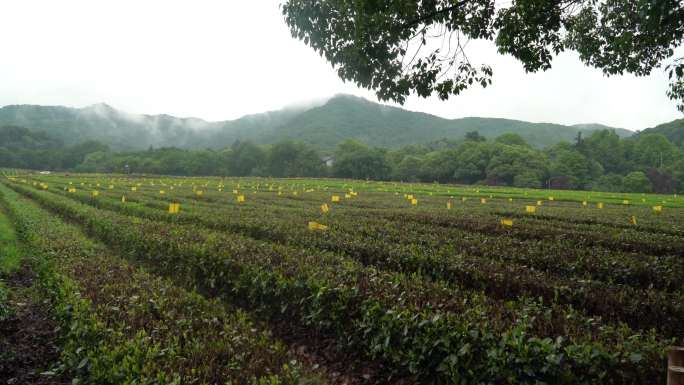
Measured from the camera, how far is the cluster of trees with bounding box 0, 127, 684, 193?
266 ft

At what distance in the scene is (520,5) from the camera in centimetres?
802

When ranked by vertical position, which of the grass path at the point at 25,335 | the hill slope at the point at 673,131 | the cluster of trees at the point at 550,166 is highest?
the hill slope at the point at 673,131

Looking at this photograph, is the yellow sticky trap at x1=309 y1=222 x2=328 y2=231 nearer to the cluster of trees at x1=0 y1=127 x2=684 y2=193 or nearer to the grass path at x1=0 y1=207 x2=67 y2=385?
the grass path at x1=0 y1=207 x2=67 y2=385

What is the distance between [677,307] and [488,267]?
300 cm

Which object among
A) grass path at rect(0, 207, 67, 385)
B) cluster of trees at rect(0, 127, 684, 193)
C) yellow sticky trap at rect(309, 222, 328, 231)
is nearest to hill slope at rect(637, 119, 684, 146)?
cluster of trees at rect(0, 127, 684, 193)

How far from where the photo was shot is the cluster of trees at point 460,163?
266ft

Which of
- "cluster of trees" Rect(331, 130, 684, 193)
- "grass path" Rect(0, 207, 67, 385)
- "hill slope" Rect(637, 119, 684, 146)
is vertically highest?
"hill slope" Rect(637, 119, 684, 146)

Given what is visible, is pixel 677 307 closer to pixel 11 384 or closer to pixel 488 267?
pixel 488 267

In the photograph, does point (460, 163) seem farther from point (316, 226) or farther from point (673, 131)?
point (316, 226)

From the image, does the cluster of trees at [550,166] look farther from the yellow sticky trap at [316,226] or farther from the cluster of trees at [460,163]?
the yellow sticky trap at [316,226]

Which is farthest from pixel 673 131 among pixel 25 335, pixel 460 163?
pixel 25 335

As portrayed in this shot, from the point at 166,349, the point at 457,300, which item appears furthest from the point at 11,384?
the point at 457,300

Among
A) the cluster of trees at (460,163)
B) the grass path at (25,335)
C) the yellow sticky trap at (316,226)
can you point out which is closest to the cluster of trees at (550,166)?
the cluster of trees at (460,163)

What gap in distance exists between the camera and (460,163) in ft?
296
